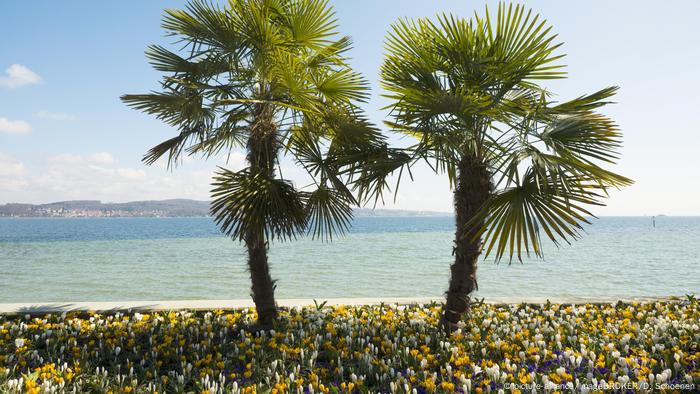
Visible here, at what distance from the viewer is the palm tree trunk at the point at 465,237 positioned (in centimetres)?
458

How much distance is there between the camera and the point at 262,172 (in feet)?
15.1

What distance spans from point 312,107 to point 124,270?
14482 mm

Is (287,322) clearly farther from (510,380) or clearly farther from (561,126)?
(561,126)

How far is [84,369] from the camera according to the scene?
366 cm

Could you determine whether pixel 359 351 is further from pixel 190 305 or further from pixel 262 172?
pixel 190 305

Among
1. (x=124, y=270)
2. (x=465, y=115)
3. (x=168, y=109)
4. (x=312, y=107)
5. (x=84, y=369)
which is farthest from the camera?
(x=124, y=270)

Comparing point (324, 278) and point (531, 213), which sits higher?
point (531, 213)

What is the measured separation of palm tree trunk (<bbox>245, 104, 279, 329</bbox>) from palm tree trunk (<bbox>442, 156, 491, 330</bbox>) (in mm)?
2074

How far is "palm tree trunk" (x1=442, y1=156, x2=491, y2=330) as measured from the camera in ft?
15.0

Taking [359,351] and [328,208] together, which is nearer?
[359,351]

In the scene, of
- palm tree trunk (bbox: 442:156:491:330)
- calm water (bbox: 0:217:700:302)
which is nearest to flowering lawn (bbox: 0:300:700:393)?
palm tree trunk (bbox: 442:156:491:330)

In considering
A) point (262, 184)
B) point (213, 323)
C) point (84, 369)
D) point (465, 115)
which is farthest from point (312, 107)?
point (84, 369)

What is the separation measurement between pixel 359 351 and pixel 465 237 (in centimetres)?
167

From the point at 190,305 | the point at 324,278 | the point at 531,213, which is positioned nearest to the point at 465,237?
the point at 531,213
